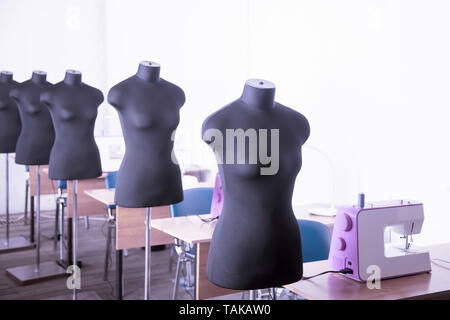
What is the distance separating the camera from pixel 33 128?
3.48m

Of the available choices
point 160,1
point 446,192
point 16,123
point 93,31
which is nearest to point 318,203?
point 446,192

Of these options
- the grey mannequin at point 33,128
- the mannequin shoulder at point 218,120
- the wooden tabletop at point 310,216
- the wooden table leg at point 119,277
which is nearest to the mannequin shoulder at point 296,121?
the mannequin shoulder at point 218,120

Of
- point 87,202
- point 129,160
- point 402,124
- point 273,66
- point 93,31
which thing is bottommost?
point 87,202

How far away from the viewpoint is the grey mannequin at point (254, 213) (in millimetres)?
1564

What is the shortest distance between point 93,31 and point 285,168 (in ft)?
18.1

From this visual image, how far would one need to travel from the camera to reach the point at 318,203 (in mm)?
3328

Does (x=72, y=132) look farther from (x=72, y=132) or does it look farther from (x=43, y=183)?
(x=43, y=183)

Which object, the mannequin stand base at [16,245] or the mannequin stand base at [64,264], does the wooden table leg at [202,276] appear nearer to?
the mannequin stand base at [64,264]

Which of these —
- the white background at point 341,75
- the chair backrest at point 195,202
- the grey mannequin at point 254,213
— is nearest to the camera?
the grey mannequin at point 254,213

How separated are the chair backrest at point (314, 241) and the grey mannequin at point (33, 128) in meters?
1.94

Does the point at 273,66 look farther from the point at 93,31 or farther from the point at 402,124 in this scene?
the point at 93,31

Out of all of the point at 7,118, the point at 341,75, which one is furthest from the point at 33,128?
the point at 341,75

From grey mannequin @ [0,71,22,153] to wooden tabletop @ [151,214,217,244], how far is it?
5.73ft

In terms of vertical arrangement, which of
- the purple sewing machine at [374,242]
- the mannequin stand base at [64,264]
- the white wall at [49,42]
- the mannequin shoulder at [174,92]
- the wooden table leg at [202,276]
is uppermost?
the white wall at [49,42]
